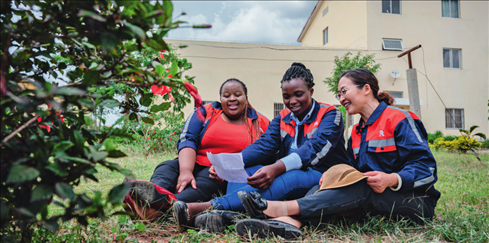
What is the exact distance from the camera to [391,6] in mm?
13586

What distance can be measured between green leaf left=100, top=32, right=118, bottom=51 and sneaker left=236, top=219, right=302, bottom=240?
Result: 1.22 m

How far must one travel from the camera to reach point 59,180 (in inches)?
39.2

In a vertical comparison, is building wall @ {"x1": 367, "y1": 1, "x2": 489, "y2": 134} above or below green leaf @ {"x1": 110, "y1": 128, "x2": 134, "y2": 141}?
above

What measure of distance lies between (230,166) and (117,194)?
1.20 metres

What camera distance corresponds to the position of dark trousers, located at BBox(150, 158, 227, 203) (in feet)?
7.63

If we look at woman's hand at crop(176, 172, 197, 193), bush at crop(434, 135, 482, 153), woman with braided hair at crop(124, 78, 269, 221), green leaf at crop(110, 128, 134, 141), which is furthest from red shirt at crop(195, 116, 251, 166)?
bush at crop(434, 135, 482, 153)

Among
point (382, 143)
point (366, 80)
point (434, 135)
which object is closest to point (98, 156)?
point (382, 143)

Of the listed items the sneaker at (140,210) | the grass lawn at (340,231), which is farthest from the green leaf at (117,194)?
the sneaker at (140,210)

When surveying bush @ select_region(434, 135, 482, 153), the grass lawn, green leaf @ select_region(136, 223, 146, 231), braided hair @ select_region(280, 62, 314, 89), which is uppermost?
braided hair @ select_region(280, 62, 314, 89)

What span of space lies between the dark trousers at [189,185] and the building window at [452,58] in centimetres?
1486

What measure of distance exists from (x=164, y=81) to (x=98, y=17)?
35 centimetres

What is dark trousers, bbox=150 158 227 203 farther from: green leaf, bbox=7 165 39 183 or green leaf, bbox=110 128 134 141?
green leaf, bbox=7 165 39 183

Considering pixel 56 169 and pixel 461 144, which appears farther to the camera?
pixel 461 144

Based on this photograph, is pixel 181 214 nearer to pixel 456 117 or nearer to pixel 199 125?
pixel 199 125
